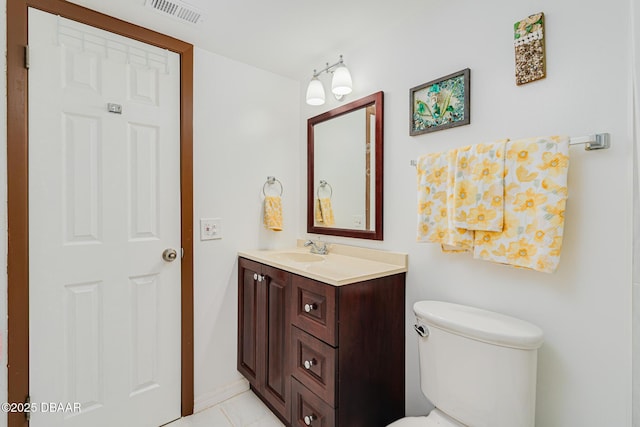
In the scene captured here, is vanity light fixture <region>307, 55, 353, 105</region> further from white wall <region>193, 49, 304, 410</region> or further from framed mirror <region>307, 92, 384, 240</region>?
white wall <region>193, 49, 304, 410</region>

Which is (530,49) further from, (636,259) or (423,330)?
(423,330)

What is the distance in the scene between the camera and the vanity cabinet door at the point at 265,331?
5.23ft

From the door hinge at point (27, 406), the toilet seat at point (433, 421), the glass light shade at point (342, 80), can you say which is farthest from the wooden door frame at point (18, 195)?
the toilet seat at point (433, 421)

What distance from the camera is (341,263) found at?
1.68 m

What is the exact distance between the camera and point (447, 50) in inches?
56.3

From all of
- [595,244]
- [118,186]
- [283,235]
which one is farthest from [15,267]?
[595,244]

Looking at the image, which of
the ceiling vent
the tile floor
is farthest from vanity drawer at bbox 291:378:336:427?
the ceiling vent

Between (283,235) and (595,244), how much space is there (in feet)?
5.51

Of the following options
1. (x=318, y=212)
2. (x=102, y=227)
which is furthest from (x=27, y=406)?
(x=318, y=212)

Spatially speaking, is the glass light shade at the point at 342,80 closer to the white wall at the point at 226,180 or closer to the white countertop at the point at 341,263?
the white wall at the point at 226,180

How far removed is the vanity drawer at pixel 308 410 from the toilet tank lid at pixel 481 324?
0.57 metres

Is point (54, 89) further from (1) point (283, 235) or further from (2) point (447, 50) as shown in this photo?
(2) point (447, 50)

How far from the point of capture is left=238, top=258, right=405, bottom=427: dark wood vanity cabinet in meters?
1.30

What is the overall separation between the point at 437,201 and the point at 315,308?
2.36 ft
